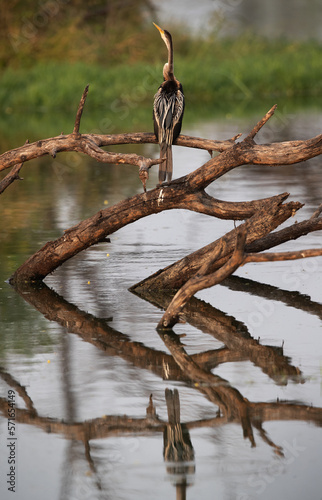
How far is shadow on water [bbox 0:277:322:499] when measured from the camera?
207 inches

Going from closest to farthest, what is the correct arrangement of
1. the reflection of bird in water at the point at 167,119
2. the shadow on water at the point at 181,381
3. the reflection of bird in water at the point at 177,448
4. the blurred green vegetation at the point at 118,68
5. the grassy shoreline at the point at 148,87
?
the reflection of bird in water at the point at 177,448, the shadow on water at the point at 181,381, the reflection of bird in water at the point at 167,119, the grassy shoreline at the point at 148,87, the blurred green vegetation at the point at 118,68

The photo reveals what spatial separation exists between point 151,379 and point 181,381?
194 millimetres

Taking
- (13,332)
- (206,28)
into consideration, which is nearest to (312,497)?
(13,332)

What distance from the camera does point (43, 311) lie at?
8148 mm

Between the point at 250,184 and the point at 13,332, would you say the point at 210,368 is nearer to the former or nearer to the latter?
the point at 13,332

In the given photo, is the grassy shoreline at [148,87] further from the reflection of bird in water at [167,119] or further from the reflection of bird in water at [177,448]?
the reflection of bird in water at [177,448]

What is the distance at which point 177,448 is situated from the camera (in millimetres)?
5238

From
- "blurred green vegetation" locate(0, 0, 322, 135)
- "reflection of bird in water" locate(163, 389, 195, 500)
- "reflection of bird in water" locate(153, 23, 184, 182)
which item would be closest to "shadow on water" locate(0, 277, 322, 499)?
"reflection of bird in water" locate(163, 389, 195, 500)

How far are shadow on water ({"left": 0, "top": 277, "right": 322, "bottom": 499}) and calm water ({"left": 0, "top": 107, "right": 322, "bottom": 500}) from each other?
1cm

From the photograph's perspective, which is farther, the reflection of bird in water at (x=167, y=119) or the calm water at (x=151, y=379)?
the reflection of bird in water at (x=167, y=119)

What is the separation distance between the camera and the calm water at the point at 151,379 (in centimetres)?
494

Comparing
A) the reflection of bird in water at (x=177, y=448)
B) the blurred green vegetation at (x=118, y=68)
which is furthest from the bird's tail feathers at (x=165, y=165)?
the blurred green vegetation at (x=118, y=68)

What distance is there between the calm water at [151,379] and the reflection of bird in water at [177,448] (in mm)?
11

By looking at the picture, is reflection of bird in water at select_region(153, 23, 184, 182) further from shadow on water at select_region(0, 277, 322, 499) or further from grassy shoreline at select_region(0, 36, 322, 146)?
grassy shoreline at select_region(0, 36, 322, 146)
